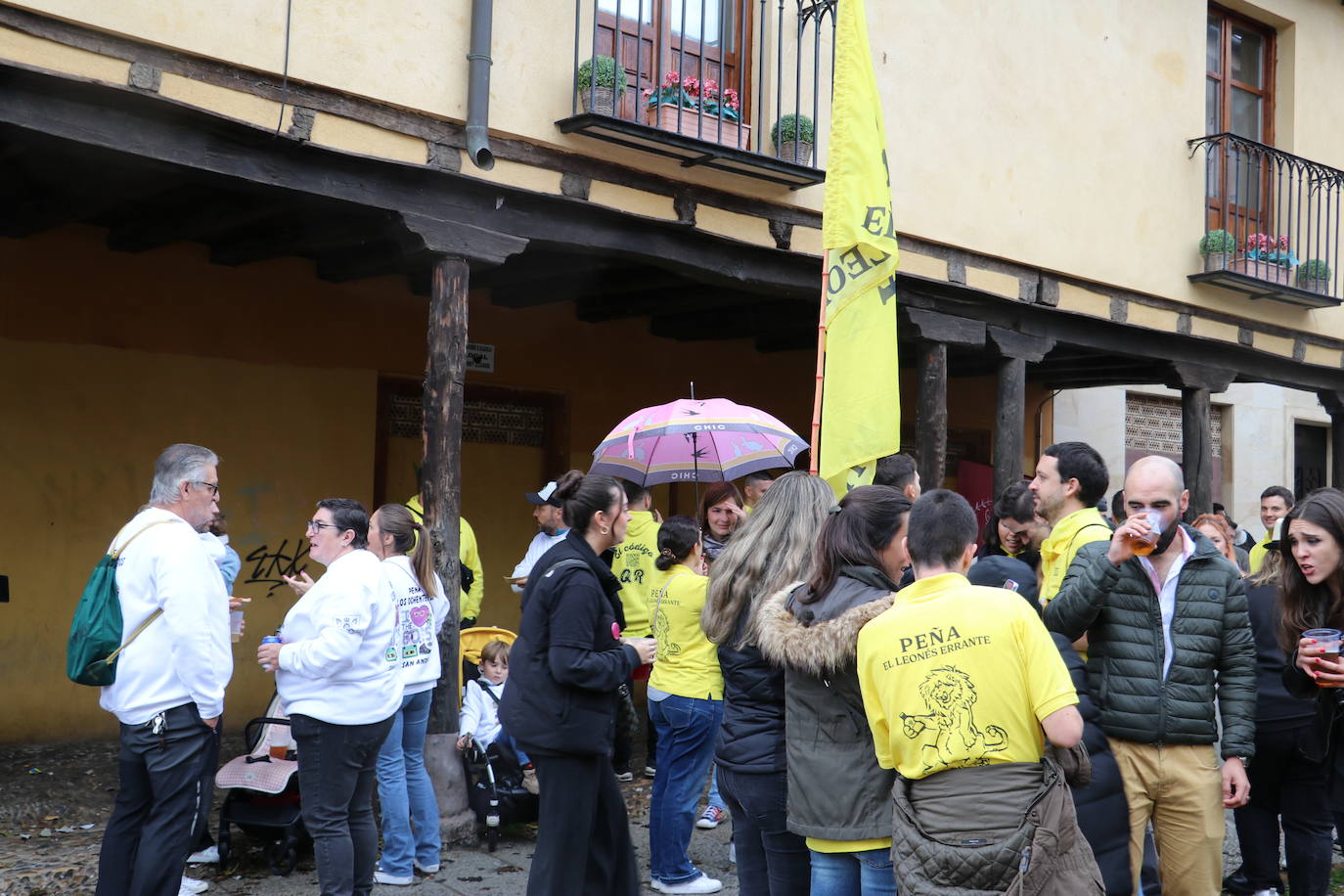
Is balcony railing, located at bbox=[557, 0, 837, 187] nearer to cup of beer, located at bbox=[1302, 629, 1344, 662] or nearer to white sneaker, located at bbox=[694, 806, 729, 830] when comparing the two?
white sneaker, located at bbox=[694, 806, 729, 830]

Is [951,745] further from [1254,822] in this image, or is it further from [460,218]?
[460,218]

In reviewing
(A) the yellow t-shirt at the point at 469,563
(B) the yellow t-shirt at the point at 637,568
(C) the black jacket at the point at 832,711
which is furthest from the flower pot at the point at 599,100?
(C) the black jacket at the point at 832,711

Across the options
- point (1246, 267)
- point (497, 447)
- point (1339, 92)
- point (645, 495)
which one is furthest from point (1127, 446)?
point (645, 495)

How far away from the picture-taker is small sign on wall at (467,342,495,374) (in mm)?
9500

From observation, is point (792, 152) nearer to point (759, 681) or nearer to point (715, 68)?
point (715, 68)

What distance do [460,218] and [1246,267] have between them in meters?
8.01

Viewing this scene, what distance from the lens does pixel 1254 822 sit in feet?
17.2

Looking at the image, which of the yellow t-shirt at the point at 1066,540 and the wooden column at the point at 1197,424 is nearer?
the yellow t-shirt at the point at 1066,540

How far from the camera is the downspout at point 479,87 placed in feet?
22.7

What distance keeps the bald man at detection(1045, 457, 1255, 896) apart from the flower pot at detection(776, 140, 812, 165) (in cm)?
467

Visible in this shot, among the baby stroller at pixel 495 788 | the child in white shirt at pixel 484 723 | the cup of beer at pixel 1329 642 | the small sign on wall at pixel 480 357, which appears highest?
the small sign on wall at pixel 480 357

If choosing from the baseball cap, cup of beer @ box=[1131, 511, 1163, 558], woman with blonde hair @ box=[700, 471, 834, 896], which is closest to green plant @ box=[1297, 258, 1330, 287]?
the baseball cap

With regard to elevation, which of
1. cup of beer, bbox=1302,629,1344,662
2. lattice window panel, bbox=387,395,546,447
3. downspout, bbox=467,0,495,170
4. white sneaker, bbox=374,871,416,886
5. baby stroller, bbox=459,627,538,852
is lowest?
white sneaker, bbox=374,871,416,886

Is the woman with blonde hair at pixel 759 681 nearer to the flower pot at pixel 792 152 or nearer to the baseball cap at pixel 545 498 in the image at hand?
the baseball cap at pixel 545 498
